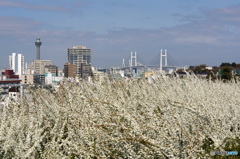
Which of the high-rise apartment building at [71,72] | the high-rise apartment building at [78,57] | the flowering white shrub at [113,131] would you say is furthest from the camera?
the high-rise apartment building at [78,57]

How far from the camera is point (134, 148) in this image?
191 inches

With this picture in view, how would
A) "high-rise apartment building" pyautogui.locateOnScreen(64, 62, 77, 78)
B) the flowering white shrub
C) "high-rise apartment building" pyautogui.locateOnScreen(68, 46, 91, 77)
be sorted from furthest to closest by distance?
"high-rise apartment building" pyautogui.locateOnScreen(68, 46, 91, 77)
"high-rise apartment building" pyautogui.locateOnScreen(64, 62, 77, 78)
the flowering white shrub

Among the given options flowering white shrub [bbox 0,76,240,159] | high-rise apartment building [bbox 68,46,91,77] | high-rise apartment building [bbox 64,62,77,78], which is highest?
high-rise apartment building [bbox 68,46,91,77]

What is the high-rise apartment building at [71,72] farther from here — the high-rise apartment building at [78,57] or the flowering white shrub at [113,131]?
the high-rise apartment building at [78,57]

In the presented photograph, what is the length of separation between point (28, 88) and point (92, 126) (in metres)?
4.74

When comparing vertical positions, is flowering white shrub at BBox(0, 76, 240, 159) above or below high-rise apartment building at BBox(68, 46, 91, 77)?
below

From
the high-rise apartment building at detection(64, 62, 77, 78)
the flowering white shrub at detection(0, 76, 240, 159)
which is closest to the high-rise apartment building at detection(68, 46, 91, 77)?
the high-rise apartment building at detection(64, 62, 77, 78)

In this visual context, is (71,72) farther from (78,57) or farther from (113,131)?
(78,57)

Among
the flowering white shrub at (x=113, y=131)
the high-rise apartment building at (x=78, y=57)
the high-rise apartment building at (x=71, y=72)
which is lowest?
the flowering white shrub at (x=113, y=131)

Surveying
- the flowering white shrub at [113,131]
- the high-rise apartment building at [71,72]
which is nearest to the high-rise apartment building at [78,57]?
the high-rise apartment building at [71,72]

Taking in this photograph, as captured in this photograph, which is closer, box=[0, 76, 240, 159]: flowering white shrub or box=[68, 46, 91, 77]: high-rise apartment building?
box=[0, 76, 240, 159]: flowering white shrub

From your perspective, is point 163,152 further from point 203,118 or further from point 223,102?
point 223,102

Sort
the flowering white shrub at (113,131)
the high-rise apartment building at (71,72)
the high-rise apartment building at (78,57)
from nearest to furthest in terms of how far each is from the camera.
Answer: the flowering white shrub at (113,131) → the high-rise apartment building at (71,72) → the high-rise apartment building at (78,57)

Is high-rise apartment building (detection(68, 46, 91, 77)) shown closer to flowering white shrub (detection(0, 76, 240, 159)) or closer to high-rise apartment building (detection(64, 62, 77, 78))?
high-rise apartment building (detection(64, 62, 77, 78))
